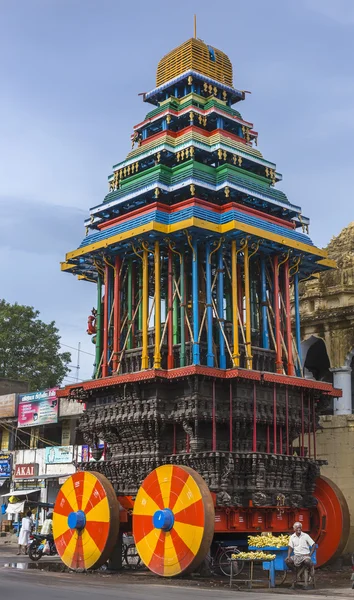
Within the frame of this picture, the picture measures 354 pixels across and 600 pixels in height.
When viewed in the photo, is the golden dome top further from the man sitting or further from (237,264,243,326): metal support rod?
the man sitting

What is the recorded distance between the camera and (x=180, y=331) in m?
23.1

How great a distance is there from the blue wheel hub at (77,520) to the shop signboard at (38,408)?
19.9 metres

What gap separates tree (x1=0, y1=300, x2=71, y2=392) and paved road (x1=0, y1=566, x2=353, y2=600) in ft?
115

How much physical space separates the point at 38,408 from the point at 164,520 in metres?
24.5

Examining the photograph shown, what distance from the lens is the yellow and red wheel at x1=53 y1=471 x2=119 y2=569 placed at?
20.0 meters

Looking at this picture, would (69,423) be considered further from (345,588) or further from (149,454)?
(345,588)

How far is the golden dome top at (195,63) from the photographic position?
85.4 ft

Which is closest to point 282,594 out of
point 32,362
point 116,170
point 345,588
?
point 345,588

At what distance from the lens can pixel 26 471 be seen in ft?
138

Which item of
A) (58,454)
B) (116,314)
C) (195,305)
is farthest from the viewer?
(58,454)

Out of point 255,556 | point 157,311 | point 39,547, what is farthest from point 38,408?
point 255,556

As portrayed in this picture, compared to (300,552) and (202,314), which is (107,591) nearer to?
(300,552)

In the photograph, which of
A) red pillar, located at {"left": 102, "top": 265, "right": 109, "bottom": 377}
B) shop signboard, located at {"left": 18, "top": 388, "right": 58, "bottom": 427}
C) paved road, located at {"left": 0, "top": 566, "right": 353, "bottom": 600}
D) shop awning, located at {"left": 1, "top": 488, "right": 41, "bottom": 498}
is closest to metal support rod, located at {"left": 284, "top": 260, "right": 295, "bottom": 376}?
red pillar, located at {"left": 102, "top": 265, "right": 109, "bottom": 377}

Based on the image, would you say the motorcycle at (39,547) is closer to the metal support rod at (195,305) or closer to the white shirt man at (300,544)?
the metal support rod at (195,305)
